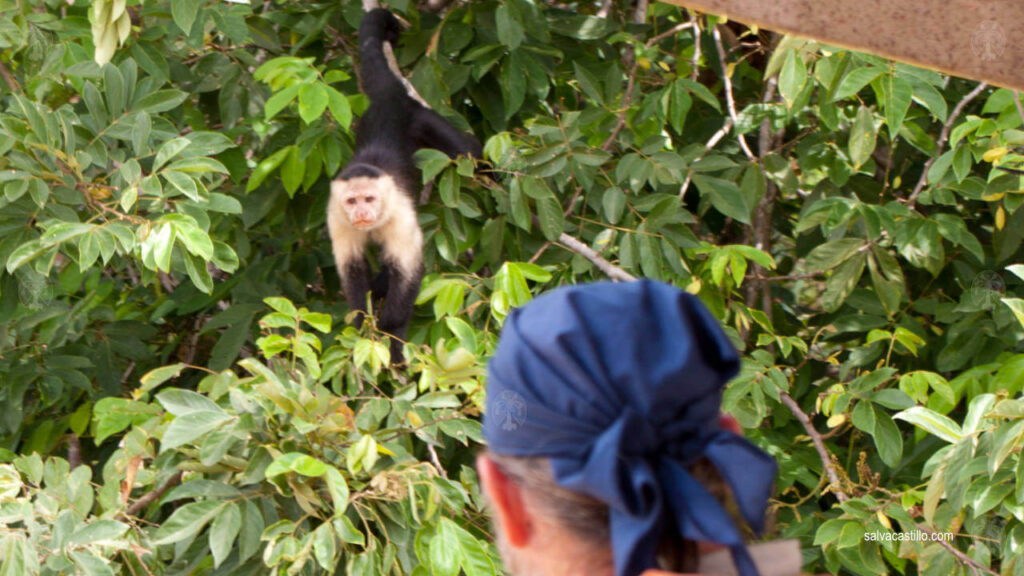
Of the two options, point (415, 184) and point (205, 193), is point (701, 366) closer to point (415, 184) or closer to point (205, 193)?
point (205, 193)

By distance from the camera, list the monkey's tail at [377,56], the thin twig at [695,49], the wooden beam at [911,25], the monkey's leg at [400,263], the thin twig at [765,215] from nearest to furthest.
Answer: the wooden beam at [911,25] → the monkey's leg at [400,263] → the monkey's tail at [377,56] → the thin twig at [695,49] → the thin twig at [765,215]

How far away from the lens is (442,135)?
2314 mm

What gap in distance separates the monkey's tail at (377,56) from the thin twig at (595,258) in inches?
21.3

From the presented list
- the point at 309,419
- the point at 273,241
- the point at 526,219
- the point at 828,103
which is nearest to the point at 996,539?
the point at 828,103

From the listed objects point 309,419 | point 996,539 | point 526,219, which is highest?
point 526,219

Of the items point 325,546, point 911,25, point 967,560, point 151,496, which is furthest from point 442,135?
point 911,25

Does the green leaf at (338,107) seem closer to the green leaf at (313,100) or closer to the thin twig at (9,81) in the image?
the green leaf at (313,100)

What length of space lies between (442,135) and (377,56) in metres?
0.24

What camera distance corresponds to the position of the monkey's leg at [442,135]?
229 cm

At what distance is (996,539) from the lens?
6.12 feet

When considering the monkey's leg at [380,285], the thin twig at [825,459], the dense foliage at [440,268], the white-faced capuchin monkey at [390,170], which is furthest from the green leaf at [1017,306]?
the monkey's leg at [380,285]

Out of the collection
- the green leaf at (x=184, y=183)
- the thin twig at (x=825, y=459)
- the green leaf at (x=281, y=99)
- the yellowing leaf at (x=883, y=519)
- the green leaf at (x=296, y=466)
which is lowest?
the thin twig at (x=825, y=459)

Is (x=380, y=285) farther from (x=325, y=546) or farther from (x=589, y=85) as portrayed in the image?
(x=325, y=546)

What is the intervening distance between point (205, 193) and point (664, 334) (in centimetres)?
140
